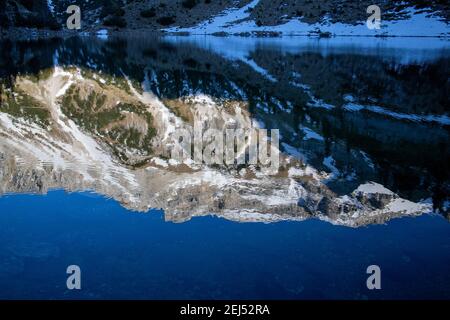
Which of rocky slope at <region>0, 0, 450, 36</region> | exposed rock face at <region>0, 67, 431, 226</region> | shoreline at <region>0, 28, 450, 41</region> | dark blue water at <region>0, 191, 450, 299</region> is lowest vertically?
dark blue water at <region>0, 191, 450, 299</region>

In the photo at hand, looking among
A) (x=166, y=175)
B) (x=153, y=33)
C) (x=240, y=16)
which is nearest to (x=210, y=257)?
(x=166, y=175)

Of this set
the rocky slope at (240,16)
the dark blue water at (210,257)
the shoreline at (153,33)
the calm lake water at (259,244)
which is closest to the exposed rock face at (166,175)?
the calm lake water at (259,244)

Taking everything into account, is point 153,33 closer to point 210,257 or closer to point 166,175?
point 166,175

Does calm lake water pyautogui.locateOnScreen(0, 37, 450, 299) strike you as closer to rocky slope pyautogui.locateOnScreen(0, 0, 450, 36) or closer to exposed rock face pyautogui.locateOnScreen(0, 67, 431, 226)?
exposed rock face pyautogui.locateOnScreen(0, 67, 431, 226)

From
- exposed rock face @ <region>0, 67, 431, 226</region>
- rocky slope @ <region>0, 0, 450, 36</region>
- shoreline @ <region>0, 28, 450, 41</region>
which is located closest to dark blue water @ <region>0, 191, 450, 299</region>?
exposed rock face @ <region>0, 67, 431, 226</region>
